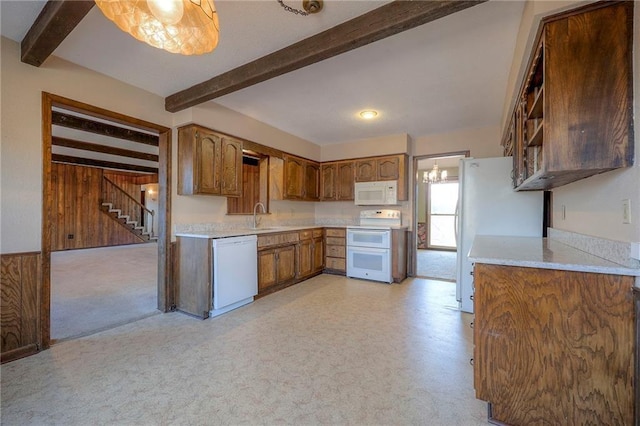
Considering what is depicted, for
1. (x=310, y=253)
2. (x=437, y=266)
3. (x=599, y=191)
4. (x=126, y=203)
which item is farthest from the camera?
(x=126, y=203)

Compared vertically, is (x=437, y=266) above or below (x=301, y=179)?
below

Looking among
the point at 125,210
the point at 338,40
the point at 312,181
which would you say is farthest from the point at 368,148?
the point at 125,210

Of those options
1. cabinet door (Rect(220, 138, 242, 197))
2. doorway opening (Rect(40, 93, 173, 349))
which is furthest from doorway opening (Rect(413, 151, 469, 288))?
doorway opening (Rect(40, 93, 173, 349))

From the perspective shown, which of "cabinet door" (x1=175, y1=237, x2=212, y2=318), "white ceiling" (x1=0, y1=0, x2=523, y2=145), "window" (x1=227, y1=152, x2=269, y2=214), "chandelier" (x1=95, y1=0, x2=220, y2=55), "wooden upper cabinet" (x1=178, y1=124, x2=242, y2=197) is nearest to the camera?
"chandelier" (x1=95, y1=0, x2=220, y2=55)

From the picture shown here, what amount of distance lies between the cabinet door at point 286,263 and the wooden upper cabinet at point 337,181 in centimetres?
154

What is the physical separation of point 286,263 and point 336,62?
2.82 metres

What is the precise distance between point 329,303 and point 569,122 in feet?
9.43

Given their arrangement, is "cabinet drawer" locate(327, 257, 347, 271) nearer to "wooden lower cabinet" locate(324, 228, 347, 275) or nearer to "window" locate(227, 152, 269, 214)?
"wooden lower cabinet" locate(324, 228, 347, 275)

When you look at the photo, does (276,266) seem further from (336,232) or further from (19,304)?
(19,304)

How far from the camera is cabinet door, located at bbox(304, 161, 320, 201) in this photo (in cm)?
513

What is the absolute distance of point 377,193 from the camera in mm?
4824

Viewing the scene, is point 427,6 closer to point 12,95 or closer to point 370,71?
point 370,71

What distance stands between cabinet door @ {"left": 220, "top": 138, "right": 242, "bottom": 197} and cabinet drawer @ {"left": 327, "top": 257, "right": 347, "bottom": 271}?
2171mm

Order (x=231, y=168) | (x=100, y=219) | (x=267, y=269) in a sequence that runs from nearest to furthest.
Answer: (x=231, y=168) < (x=267, y=269) < (x=100, y=219)
